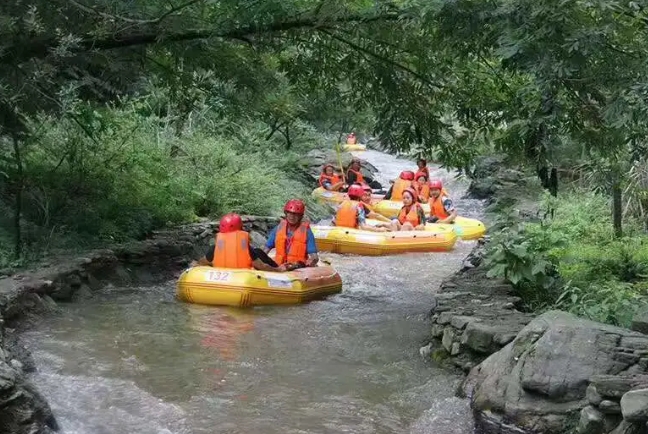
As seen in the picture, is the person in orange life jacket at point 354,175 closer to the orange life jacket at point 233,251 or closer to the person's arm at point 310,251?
the person's arm at point 310,251

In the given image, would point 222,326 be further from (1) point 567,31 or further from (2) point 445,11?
(1) point 567,31

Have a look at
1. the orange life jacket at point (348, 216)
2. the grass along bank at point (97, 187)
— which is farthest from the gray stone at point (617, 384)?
the orange life jacket at point (348, 216)

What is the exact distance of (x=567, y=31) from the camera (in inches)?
199

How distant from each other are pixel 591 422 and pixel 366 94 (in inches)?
225

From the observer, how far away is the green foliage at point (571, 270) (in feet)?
20.7

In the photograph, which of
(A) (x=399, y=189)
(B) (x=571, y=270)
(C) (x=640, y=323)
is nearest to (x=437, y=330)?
(B) (x=571, y=270)

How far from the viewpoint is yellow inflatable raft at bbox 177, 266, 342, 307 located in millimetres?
→ 8703

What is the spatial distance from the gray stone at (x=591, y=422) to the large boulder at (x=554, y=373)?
0.30 feet

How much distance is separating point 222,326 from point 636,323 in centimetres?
414

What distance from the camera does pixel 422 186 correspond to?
55.2 feet

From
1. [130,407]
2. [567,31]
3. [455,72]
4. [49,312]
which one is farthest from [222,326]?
[567,31]

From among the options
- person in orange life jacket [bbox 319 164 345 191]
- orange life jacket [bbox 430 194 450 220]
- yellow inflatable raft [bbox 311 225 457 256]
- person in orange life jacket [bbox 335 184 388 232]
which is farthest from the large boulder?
person in orange life jacket [bbox 319 164 345 191]

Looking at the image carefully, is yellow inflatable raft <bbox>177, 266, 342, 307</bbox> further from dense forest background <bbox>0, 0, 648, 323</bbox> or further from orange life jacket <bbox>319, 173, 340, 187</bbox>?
orange life jacket <bbox>319, 173, 340, 187</bbox>

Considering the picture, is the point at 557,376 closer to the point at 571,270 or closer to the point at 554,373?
the point at 554,373
